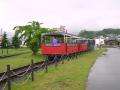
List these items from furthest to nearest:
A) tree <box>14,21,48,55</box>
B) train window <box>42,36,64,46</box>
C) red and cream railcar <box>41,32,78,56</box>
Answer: tree <box>14,21,48,55</box>
train window <box>42,36,64,46</box>
red and cream railcar <box>41,32,78,56</box>

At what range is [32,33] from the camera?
147 ft

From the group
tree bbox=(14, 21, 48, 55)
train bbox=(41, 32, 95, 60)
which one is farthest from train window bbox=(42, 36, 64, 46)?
tree bbox=(14, 21, 48, 55)

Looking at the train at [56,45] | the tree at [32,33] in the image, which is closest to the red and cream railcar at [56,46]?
the train at [56,45]

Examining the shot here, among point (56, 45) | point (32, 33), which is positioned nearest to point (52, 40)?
point (56, 45)

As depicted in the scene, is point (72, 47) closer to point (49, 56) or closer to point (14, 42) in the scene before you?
point (49, 56)

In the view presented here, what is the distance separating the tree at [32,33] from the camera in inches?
1732

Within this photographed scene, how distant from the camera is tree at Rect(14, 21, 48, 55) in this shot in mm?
44000

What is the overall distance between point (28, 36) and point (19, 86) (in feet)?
95.5

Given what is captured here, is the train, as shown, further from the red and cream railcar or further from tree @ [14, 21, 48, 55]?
tree @ [14, 21, 48, 55]

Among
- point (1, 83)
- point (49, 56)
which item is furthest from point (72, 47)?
point (1, 83)

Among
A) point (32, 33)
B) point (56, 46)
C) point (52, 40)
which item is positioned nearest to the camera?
point (56, 46)

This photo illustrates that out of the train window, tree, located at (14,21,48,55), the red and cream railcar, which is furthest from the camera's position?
tree, located at (14,21,48,55)

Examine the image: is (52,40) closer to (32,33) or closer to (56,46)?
(56,46)

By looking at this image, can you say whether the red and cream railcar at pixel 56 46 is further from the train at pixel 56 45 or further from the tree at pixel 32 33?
the tree at pixel 32 33
